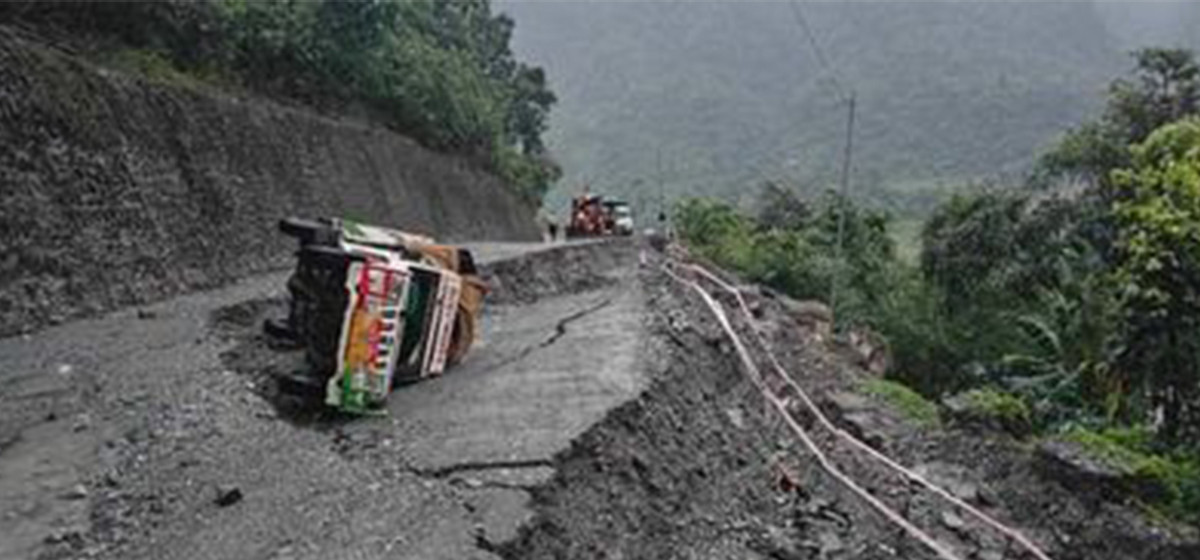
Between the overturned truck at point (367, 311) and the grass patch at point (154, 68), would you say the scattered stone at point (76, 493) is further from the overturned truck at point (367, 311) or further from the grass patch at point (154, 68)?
the grass patch at point (154, 68)

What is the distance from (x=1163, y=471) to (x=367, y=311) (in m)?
12.2

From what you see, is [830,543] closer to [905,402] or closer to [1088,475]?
[1088,475]

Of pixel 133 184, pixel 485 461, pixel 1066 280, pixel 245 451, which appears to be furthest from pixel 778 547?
pixel 1066 280

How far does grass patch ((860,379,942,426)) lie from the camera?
849 inches

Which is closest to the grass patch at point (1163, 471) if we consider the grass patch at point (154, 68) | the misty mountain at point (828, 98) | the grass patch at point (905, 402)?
the grass patch at point (905, 402)

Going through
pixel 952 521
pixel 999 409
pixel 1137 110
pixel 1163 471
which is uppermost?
pixel 1137 110

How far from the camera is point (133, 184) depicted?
18.8m

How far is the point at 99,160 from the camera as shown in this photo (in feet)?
59.0

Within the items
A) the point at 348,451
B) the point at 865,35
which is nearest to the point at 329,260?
the point at 348,451

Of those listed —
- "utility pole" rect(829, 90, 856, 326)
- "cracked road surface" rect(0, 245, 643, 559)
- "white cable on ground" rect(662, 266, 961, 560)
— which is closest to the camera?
"cracked road surface" rect(0, 245, 643, 559)

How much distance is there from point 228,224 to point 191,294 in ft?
9.96

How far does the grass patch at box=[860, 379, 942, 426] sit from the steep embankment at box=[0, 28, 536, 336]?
11033mm

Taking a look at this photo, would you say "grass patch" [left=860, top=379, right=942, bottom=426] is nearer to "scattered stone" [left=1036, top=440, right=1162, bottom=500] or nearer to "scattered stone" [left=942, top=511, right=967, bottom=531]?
"scattered stone" [left=1036, top=440, right=1162, bottom=500]

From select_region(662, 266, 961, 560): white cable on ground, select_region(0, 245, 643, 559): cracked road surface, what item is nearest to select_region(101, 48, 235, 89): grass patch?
select_region(0, 245, 643, 559): cracked road surface
